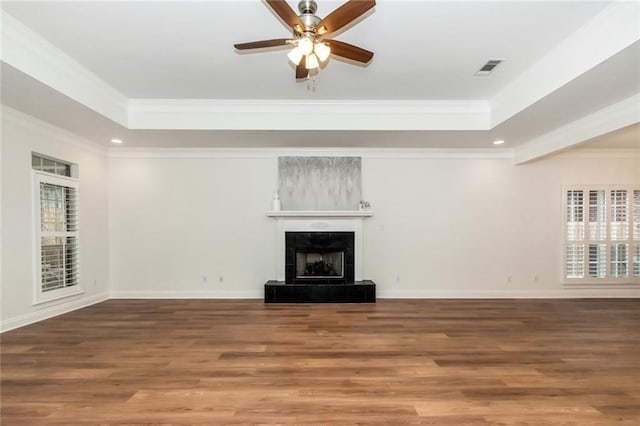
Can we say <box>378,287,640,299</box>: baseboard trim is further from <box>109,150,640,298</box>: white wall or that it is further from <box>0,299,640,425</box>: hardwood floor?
<box>0,299,640,425</box>: hardwood floor

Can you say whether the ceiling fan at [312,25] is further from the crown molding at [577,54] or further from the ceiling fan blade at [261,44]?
the crown molding at [577,54]

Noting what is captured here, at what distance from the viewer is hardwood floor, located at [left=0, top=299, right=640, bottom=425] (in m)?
2.27

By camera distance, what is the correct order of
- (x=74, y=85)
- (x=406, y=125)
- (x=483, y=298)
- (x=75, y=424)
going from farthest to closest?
1. (x=483, y=298)
2. (x=406, y=125)
3. (x=74, y=85)
4. (x=75, y=424)

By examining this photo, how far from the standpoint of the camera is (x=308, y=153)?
582 centimetres

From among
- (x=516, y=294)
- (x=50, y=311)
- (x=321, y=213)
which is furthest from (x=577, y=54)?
(x=50, y=311)

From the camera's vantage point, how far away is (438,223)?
5.87 metres

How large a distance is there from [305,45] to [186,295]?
16.1ft

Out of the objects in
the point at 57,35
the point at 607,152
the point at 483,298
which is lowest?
the point at 483,298

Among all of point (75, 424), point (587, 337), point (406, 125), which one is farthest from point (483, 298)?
point (75, 424)

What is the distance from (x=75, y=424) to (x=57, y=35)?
3.18 m

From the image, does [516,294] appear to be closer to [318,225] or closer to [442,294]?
[442,294]

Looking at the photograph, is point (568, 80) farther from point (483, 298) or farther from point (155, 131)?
point (155, 131)

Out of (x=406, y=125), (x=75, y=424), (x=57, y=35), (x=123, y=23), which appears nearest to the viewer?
(x=75, y=424)

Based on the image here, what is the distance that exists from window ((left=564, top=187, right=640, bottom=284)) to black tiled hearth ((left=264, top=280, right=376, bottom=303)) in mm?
3787
